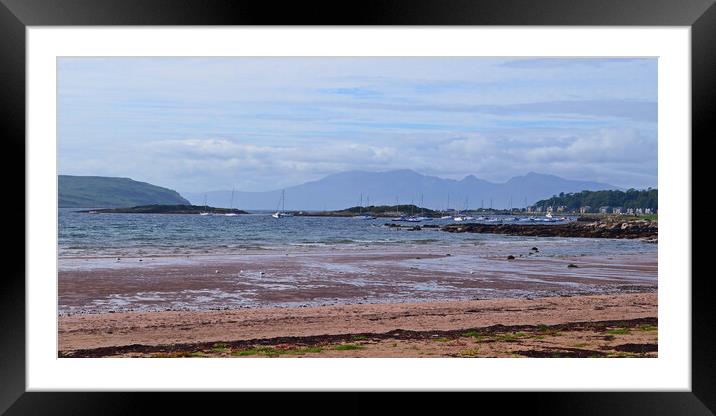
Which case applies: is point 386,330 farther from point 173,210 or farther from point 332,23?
point 173,210

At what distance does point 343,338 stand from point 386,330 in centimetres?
59

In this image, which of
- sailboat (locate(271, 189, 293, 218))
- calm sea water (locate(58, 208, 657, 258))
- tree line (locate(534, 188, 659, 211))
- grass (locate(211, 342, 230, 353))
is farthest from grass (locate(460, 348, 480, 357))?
sailboat (locate(271, 189, 293, 218))

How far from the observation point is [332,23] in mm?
2398

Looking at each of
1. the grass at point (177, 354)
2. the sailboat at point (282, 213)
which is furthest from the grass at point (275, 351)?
the sailboat at point (282, 213)

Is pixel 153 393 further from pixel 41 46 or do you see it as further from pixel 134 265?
pixel 134 265

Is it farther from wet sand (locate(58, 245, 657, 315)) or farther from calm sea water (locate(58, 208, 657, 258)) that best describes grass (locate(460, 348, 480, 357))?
calm sea water (locate(58, 208, 657, 258))

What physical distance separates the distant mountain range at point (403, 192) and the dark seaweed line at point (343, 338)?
26.6 m

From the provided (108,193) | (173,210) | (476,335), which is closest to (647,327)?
(476,335)

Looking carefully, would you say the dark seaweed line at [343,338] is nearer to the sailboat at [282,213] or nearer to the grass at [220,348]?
the grass at [220,348]

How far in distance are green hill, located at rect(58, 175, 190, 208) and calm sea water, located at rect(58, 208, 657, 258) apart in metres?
0.88

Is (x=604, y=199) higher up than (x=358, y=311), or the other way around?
(x=604, y=199)

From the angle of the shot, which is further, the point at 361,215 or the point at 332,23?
the point at 361,215

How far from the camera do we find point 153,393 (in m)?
2.61

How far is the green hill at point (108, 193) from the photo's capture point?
29797 mm
